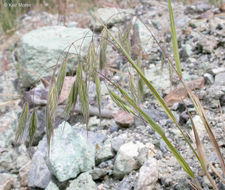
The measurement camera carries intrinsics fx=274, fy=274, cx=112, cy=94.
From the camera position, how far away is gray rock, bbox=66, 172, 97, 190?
1.29 m

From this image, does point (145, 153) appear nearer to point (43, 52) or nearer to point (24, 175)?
point (24, 175)

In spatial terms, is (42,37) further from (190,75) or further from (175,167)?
(175,167)

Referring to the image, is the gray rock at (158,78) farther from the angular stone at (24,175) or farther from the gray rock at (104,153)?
the angular stone at (24,175)

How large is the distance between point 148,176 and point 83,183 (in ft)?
1.11

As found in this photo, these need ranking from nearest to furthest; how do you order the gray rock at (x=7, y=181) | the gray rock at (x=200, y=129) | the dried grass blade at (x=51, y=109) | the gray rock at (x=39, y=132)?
the dried grass blade at (x=51, y=109)
the gray rock at (x=200, y=129)
the gray rock at (x=7, y=181)
the gray rock at (x=39, y=132)

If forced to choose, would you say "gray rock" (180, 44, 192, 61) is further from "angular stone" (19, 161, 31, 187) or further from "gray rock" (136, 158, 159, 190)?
"angular stone" (19, 161, 31, 187)

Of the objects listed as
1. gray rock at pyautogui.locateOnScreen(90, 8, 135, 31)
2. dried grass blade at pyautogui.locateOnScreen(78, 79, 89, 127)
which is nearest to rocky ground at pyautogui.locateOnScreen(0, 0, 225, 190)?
dried grass blade at pyautogui.locateOnScreen(78, 79, 89, 127)

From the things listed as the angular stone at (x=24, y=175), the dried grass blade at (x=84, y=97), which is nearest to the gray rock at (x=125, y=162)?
the dried grass blade at (x=84, y=97)

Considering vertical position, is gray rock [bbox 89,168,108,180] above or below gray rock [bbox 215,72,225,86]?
below

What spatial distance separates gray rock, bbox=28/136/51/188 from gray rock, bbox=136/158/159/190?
54 cm

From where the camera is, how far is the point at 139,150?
1.36m

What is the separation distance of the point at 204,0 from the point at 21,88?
2267 millimetres

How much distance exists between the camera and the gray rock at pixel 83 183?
4.23ft

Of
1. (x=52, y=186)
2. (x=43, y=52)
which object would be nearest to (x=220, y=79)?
(x=52, y=186)
